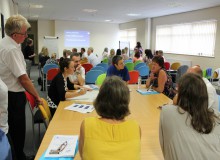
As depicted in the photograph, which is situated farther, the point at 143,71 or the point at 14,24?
the point at 143,71

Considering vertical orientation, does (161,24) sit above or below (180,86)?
above

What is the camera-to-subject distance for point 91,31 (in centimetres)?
1542

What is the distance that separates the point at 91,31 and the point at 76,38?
3.84 feet

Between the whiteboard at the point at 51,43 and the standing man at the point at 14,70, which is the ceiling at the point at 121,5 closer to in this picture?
the whiteboard at the point at 51,43

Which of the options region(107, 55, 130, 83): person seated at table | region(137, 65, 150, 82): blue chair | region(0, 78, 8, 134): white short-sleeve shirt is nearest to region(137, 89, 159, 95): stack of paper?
region(107, 55, 130, 83): person seated at table

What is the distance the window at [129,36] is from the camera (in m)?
14.1

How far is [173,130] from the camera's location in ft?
4.79

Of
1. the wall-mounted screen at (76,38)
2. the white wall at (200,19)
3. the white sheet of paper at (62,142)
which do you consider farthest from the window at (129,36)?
the white sheet of paper at (62,142)

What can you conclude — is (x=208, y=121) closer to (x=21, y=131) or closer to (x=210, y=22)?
(x=21, y=131)

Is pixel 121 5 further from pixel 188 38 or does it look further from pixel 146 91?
pixel 146 91

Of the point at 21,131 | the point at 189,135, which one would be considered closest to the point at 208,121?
the point at 189,135

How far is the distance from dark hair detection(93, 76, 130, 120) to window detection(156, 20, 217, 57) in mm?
7775

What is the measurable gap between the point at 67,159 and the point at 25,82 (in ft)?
3.73

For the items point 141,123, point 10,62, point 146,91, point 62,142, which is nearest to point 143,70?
point 146,91
